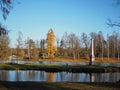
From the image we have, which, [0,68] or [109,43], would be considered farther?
[109,43]

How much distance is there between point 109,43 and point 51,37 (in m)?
40.6

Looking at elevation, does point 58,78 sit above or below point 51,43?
below

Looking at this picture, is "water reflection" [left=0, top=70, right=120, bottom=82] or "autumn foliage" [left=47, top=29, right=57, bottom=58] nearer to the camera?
"water reflection" [left=0, top=70, right=120, bottom=82]

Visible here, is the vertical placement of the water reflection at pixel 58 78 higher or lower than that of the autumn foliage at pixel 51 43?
lower

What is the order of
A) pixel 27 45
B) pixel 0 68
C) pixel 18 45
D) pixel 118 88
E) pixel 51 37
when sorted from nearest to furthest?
pixel 118 88, pixel 0 68, pixel 51 37, pixel 18 45, pixel 27 45

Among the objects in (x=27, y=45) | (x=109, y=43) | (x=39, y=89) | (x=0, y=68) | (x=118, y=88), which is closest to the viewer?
(x=39, y=89)

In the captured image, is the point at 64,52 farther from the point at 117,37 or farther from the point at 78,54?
the point at 117,37

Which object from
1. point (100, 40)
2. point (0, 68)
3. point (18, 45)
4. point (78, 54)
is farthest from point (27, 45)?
point (0, 68)

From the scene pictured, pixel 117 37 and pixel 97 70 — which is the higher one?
pixel 117 37

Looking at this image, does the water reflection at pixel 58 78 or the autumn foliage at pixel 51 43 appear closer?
the water reflection at pixel 58 78

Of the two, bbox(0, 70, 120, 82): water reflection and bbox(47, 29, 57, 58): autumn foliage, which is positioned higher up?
bbox(47, 29, 57, 58): autumn foliage

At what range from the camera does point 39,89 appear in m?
15.0

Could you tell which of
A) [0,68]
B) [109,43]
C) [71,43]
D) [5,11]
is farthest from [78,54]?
[5,11]

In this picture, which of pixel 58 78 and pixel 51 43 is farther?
pixel 51 43
